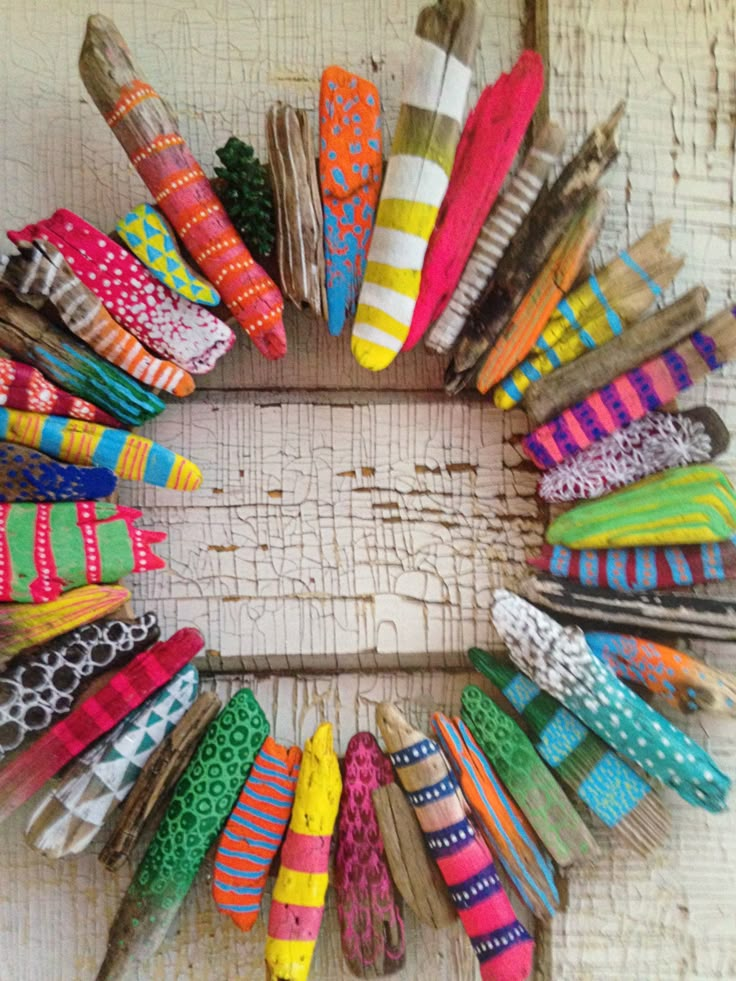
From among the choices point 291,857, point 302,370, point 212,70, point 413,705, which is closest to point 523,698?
point 413,705

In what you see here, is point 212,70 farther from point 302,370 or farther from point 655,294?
point 655,294

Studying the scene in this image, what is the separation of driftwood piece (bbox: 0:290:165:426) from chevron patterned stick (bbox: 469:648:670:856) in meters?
0.41

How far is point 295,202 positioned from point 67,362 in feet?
0.77

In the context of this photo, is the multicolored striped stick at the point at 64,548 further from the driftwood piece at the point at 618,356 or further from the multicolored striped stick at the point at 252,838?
the driftwood piece at the point at 618,356

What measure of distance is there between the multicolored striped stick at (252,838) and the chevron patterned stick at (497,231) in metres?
0.41

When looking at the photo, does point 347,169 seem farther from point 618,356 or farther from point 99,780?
point 99,780

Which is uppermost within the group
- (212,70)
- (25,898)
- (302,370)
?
(212,70)

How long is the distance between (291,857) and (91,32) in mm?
697

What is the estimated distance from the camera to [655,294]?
71 centimetres

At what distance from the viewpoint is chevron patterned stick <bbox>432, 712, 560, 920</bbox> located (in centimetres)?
70

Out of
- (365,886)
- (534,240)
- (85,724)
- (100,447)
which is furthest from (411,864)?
(534,240)

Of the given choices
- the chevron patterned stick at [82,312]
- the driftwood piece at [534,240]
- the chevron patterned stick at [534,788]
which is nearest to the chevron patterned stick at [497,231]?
the driftwood piece at [534,240]

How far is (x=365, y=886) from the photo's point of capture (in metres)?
0.69

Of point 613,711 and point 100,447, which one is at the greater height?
point 100,447
